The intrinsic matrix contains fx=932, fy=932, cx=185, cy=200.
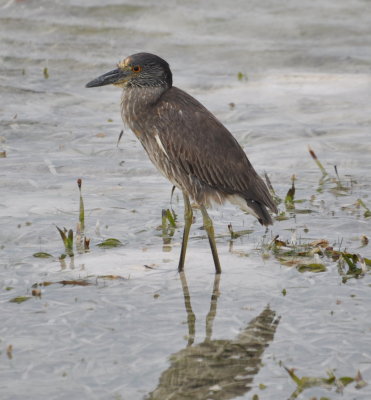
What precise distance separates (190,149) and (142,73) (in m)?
→ 0.77

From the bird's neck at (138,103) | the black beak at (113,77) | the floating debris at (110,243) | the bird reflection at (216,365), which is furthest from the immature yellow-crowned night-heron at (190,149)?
the bird reflection at (216,365)

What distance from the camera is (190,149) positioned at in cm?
681

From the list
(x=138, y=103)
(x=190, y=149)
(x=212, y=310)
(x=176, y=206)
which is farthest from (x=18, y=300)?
(x=176, y=206)

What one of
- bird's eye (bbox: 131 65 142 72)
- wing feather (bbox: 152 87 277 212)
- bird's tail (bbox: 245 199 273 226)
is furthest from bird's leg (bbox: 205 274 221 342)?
bird's eye (bbox: 131 65 142 72)

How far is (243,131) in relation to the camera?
10812 mm

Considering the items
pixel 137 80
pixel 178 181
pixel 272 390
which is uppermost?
A: pixel 137 80

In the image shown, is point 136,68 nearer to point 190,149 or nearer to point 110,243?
point 190,149

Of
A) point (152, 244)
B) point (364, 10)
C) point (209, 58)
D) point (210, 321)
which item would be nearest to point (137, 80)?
point (152, 244)

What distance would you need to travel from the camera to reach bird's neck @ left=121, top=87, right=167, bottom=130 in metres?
6.98

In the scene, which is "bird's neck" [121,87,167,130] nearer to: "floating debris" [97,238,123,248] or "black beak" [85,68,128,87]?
"black beak" [85,68,128,87]

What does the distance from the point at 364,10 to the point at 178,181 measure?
10.2 metres

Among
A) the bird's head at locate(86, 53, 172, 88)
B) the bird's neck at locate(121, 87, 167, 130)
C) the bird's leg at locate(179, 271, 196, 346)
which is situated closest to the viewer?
the bird's leg at locate(179, 271, 196, 346)

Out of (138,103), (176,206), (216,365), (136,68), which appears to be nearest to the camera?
(216,365)

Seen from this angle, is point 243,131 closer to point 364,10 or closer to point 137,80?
point 137,80
